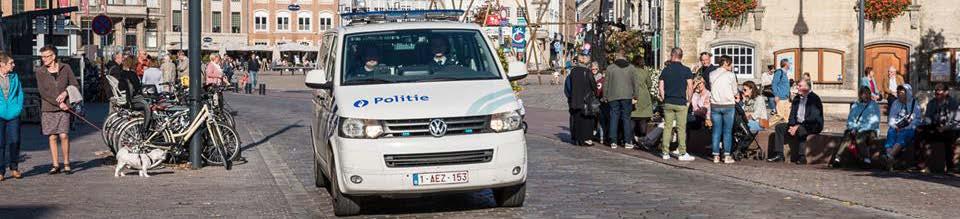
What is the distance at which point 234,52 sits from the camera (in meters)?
103

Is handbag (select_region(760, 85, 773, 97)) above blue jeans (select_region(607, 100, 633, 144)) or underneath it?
above

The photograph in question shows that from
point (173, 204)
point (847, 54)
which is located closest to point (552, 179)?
point (173, 204)

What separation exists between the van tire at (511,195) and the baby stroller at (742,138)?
7.10 meters

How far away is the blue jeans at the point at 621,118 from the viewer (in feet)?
66.2

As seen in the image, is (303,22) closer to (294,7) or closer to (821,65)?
(294,7)

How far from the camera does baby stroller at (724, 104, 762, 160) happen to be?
18.4m

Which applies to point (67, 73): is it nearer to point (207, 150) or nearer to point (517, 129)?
point (207, 150)

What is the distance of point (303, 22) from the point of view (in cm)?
10812

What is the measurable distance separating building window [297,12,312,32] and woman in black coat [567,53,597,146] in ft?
290

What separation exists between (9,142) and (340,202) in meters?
5.61

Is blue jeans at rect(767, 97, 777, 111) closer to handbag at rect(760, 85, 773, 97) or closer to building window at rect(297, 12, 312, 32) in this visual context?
handbag at rect(760, 85, 773, 97)

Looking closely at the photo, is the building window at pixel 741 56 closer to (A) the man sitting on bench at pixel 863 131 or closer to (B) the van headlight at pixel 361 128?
(A) the man sitting on bench at pixel 863 131

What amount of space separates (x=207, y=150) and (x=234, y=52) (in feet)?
288

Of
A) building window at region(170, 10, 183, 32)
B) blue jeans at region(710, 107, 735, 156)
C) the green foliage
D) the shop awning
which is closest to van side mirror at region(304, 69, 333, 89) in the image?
blue jeans at region(710, 107, 735, 156)
